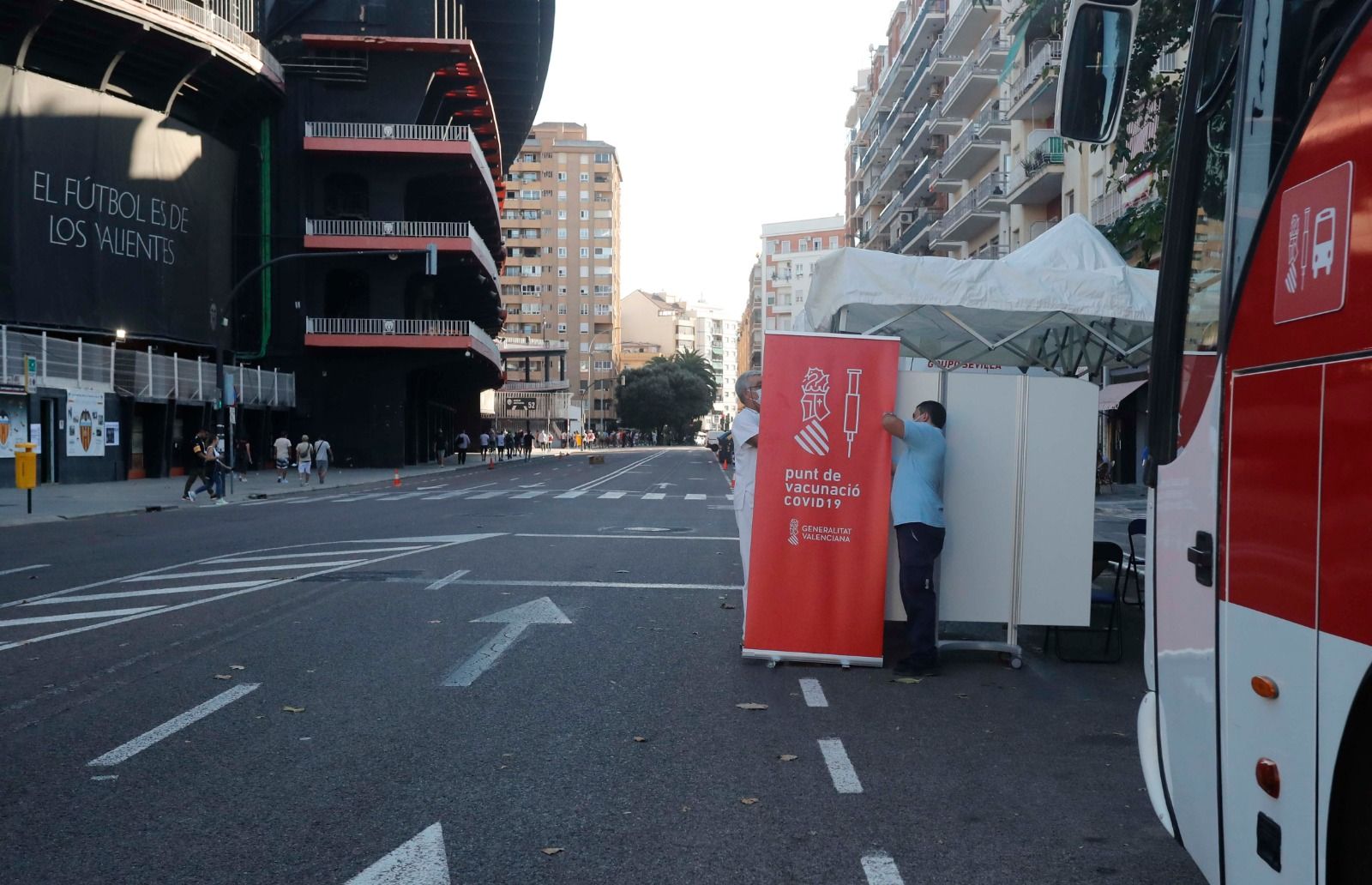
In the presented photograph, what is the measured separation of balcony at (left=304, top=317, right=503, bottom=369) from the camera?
161ft

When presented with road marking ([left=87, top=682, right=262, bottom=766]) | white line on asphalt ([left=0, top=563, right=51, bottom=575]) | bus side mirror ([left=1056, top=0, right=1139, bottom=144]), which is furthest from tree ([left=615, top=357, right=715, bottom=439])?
bus side mirror ([left=1056, top=0, right=1139, bottom=144])

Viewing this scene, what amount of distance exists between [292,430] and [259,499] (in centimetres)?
2365

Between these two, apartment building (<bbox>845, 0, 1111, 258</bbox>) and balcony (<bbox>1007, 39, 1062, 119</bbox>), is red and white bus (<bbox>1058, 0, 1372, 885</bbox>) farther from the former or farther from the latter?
balcony (<bbox>1007, 39, 1062, 119</bbox>)

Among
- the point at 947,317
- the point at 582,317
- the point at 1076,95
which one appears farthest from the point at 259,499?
the point at 582,317

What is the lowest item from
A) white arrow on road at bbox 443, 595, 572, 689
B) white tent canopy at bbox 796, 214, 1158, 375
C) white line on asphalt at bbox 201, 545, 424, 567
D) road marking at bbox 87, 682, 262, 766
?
white line on asphalt at bbox 201, 545, 424, 567

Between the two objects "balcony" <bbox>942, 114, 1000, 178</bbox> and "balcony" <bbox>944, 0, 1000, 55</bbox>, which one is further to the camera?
"balcony" <bbox>944, 0, 1000, 55</bbox>

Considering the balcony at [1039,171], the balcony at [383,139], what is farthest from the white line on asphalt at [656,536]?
the balcony at [383,139]

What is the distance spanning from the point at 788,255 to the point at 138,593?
112076 mm

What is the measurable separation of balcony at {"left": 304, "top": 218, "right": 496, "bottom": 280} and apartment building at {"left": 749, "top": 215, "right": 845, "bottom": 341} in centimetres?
6656

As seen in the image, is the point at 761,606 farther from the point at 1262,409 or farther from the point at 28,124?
the point at 28,124

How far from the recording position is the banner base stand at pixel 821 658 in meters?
7.69

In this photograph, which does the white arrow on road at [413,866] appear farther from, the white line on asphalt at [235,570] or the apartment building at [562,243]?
the apartment building at [562,243]

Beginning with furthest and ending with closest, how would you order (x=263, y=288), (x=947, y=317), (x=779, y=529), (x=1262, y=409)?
(x=263, y=288) → (x=947, y=317) → (x=779, y=529) → (x=1262, y=409)

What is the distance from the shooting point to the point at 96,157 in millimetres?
36312
